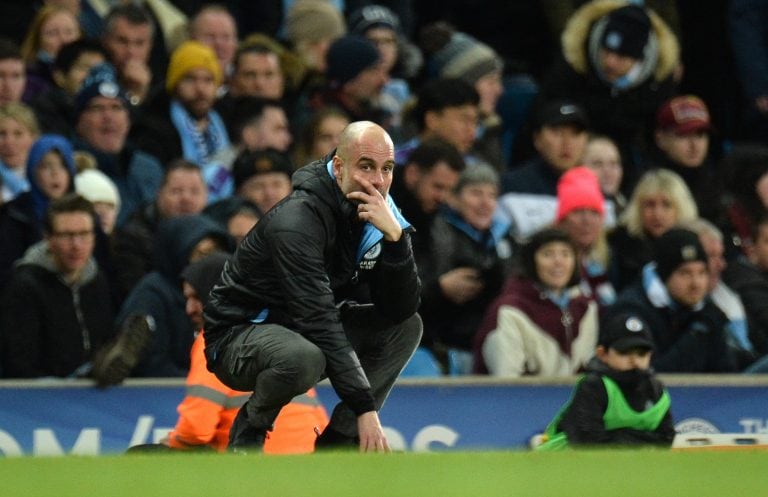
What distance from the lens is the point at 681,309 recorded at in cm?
1114

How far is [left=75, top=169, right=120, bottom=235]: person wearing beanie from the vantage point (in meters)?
11.6

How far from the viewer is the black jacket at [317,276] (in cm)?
750

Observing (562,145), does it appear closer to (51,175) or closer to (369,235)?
(51,175)

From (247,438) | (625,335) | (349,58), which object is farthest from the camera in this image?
(349,58)

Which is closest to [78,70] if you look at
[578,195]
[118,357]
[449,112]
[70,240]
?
[70,240]

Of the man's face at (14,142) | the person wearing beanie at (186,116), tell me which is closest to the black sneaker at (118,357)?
the man's face at (14,142)

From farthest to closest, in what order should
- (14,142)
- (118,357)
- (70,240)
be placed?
1. (14,142)
2. (70,240)
3. (118,357)

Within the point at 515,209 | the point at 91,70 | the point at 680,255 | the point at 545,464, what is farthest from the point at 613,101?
the point at 545,464

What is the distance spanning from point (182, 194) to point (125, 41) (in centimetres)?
215

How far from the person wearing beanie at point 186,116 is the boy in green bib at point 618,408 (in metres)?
4.00

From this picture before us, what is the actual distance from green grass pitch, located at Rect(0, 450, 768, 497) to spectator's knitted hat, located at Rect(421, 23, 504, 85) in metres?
7.45

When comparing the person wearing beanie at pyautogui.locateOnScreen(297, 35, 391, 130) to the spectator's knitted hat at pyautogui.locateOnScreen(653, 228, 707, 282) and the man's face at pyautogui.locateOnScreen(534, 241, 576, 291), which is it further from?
the spectator's knitted hat at pyautogui.locateOnScreen(653, 228, 707, 282)

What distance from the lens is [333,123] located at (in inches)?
482

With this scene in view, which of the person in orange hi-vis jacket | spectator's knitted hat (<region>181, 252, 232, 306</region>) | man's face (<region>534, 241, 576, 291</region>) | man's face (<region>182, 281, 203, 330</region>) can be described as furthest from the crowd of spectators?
the person in orange hi-vis jacket
